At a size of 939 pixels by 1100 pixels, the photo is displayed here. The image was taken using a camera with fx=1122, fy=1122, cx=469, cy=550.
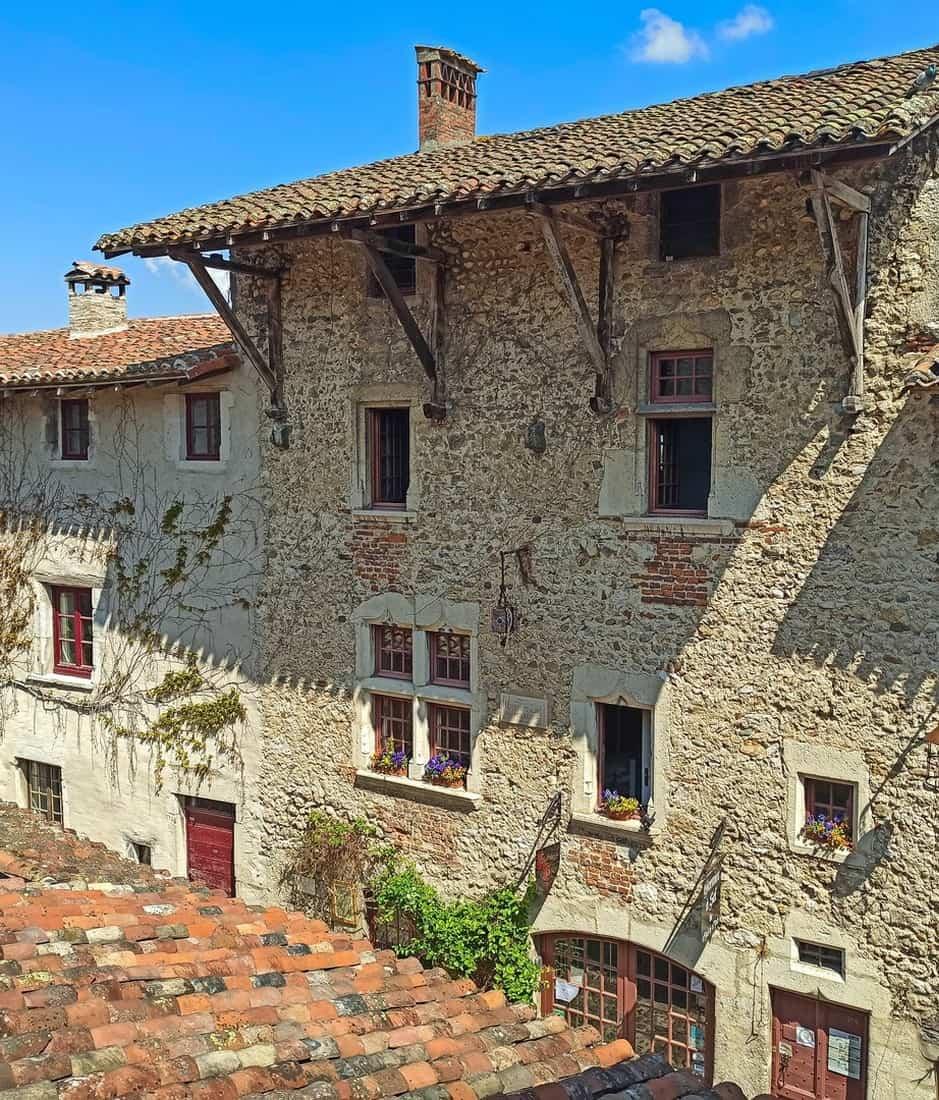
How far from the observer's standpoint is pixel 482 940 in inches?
445

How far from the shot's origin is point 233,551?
43.7 feet

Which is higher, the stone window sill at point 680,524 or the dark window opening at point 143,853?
the stone window sill at point 680,524

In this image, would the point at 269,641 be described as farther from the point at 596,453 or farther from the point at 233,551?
the point at 596,453

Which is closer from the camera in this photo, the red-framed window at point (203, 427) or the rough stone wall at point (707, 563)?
the rough stone wall at point (707, 563)

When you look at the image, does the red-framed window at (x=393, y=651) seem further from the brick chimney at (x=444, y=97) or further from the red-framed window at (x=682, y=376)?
the brick chimney at (x=444, y=97)

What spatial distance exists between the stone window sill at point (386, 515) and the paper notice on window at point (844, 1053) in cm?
624

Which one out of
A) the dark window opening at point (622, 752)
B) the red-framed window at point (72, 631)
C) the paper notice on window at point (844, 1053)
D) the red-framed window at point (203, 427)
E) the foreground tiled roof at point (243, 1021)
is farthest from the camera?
the red-framed window at point (72, 631)

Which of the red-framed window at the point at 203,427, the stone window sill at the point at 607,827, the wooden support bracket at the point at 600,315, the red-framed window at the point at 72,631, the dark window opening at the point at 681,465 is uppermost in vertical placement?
the wooden support bracket at the point at 600,315

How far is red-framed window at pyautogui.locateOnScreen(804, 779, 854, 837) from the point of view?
9.58 metres

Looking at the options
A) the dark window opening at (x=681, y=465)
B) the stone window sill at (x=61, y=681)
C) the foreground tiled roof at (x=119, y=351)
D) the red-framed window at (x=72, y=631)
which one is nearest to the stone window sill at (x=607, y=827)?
the dark window opening at (x=681, y=465)

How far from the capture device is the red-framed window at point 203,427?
13516 mm

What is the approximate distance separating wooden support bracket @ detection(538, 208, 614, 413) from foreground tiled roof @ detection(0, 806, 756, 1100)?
5.30 metres

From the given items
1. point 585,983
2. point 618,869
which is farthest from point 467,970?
point 618,869

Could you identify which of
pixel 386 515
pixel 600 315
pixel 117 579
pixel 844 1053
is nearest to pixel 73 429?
pixel 117 579
